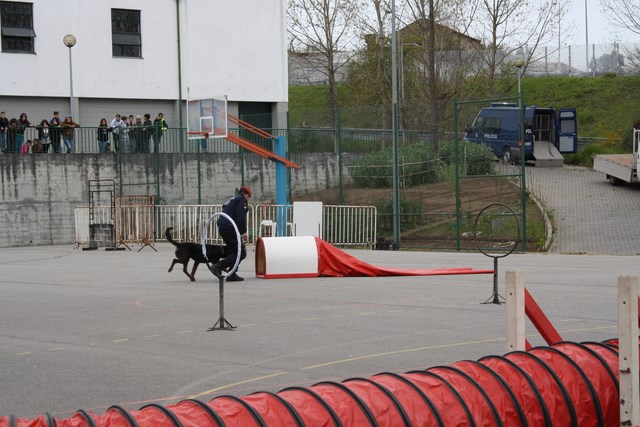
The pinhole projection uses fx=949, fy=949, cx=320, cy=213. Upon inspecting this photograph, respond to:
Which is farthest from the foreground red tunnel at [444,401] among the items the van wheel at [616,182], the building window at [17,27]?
the building window at [17,27]

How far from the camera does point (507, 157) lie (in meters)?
29.7

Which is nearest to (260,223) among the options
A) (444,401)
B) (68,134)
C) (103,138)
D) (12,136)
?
(103,138)

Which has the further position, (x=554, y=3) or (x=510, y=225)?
(x=554, y=3)

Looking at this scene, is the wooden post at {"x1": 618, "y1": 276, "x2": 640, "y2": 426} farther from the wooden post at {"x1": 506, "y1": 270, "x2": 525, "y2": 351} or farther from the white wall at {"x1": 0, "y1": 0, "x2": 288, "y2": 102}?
the white wall at {"x1": 0, "y1": 0, "x2": 288, "y2": 102}

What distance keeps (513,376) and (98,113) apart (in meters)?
38.0

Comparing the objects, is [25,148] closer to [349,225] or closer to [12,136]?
[12,136]

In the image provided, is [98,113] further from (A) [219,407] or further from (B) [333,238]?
(A) [219,407]

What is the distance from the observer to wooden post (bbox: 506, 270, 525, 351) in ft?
25.4

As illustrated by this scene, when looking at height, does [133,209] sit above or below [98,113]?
below

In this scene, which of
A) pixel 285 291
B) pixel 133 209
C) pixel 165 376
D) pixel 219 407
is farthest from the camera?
pixel 133 209

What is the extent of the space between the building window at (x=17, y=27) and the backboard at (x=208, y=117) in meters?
12.1

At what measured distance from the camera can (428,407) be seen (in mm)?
6188

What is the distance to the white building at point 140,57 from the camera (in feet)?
133

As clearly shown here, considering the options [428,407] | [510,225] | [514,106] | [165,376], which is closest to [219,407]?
[428,407]
